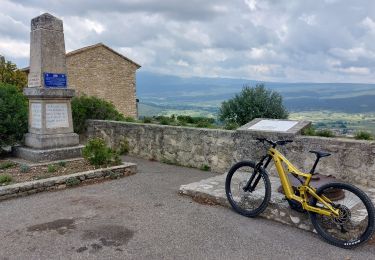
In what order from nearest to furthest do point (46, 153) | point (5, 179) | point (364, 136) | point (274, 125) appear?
point (5, 179), point (364, 136), point (274, 125), point (46, 153)

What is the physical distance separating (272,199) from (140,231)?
1.94 metres

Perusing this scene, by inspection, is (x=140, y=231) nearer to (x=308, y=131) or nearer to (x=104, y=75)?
(x=308, y=131)

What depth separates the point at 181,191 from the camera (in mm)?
6344

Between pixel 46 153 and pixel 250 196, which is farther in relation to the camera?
pixel 46 153

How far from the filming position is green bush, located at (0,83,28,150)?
8.75m

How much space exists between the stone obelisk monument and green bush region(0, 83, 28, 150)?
0.41 meters

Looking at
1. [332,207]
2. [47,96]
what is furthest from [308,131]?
[47,96]

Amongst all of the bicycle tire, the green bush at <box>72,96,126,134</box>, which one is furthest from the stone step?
the green bush at <box>72,96,126,134</box>

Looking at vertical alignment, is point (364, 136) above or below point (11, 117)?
below

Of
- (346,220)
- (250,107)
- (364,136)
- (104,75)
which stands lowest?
(346,220)

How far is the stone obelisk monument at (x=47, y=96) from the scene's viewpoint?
27.1 ft

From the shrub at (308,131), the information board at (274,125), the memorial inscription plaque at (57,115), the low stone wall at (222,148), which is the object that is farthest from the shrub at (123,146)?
the shrub at (308,131)

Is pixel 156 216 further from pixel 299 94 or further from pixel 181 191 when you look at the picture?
pixel 299 94

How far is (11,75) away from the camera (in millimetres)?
18312
